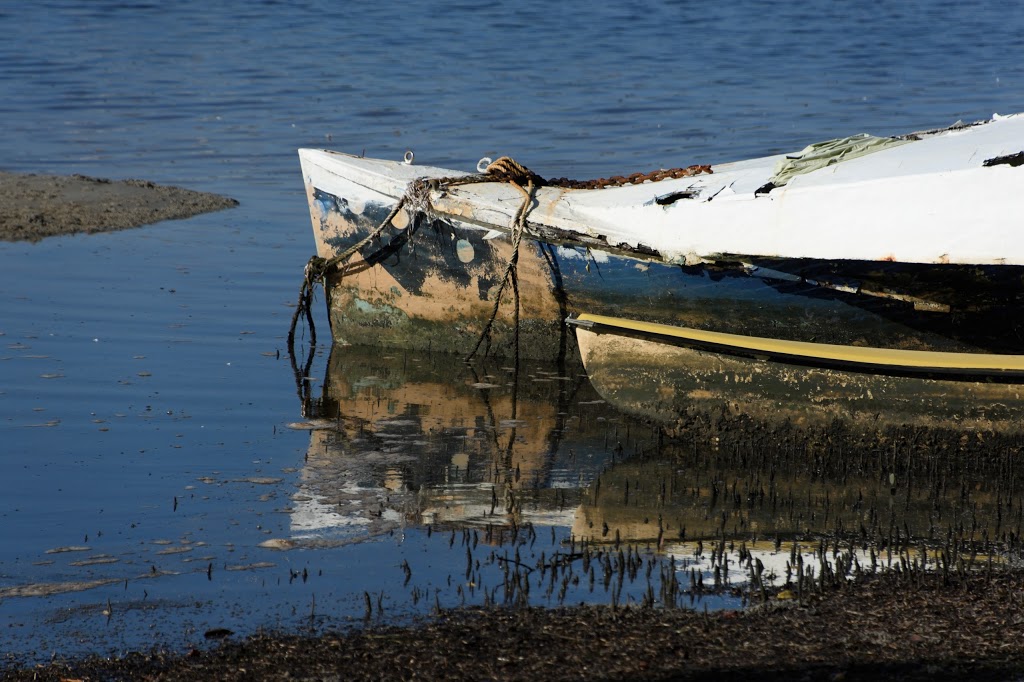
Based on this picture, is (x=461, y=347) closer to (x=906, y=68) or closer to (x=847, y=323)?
(x=847, y=323)

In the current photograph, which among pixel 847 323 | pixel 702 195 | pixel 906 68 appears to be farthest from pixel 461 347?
pixel 906 68

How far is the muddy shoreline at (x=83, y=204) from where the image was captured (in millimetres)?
11695

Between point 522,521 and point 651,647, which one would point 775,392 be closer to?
point 522,521

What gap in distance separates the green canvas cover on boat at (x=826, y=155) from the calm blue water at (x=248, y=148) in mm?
2367

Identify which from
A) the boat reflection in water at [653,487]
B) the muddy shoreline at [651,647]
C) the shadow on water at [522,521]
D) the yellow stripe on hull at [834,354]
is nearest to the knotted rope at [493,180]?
the boat reflection in water at [653,487]

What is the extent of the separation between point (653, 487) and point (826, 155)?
283 cm

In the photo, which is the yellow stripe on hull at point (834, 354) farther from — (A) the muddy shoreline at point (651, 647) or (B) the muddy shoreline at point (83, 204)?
(B) the muddy shoreline at point (83, 204)

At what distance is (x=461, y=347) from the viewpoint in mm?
8695

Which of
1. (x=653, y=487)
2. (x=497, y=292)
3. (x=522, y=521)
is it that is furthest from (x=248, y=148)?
(x=522, y=521)

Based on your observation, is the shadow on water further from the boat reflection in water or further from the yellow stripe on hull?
the yellow stripe on hull

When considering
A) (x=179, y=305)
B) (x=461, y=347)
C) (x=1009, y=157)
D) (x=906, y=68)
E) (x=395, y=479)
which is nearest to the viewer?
(x=395, y=479)

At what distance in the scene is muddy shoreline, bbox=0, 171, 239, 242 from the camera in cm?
1170

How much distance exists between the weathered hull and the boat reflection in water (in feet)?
0.06

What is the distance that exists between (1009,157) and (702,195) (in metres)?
1.72
